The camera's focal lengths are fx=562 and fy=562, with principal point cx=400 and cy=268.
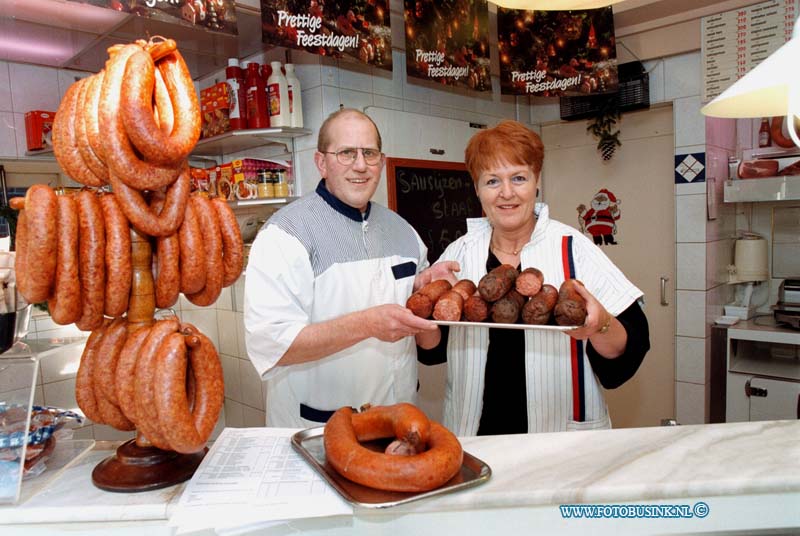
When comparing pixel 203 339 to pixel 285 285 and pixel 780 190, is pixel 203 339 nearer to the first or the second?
pixel 285 285

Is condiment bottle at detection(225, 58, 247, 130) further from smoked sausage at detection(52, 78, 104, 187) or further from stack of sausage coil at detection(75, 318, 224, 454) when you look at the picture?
stack of sausage coil at detection(75, 318, 224, 454)

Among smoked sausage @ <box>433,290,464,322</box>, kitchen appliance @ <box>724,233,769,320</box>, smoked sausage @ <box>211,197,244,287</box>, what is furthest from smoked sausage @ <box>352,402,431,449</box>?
kitchen appliance @ <box>724,233,769,320</box>

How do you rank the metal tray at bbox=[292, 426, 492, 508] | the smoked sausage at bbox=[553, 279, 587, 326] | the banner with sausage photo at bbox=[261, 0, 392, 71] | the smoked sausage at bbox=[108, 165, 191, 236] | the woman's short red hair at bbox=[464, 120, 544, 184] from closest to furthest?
1. the metal tray at bbox=[292, 426, 492, 508]
2. the smoked sausage at bbox=[108, 165, 191, 236]
3. the smoked sausage at bbox=[553, 279, 587, 326]
4. the woman's short red hair at bbox=[464, 120, 544, 184]
5. the banner with sausage photo at bbox=[261, 0, 392, 71]

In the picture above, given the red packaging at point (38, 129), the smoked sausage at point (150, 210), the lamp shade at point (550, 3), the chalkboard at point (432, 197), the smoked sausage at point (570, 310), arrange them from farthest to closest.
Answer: the chalkboard at point (432, 197), the red packaging at point (38, 129), the smoked sausage at point (570, 310), the lamp shade at point (550, 3), the smoked sausage at point (150, 210)

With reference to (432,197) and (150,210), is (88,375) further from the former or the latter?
(432,197)

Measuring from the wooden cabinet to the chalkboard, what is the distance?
2.02 meters

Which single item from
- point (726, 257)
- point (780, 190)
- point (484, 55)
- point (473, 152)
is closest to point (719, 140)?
point (780, 190)

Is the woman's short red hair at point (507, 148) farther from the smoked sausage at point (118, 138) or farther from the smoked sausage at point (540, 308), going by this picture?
the smoked sausage at point (118, 138)

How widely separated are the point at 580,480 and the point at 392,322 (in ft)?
2.50

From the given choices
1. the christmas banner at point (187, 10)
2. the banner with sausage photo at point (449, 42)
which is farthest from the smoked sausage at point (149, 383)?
the banner with sausage photo at point (449, 42)

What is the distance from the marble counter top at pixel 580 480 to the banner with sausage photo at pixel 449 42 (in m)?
2.70

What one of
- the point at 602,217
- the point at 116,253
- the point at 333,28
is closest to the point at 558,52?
the point at 602,217

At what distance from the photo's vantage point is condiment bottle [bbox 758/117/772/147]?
3.99 m

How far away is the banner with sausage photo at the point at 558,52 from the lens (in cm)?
383
